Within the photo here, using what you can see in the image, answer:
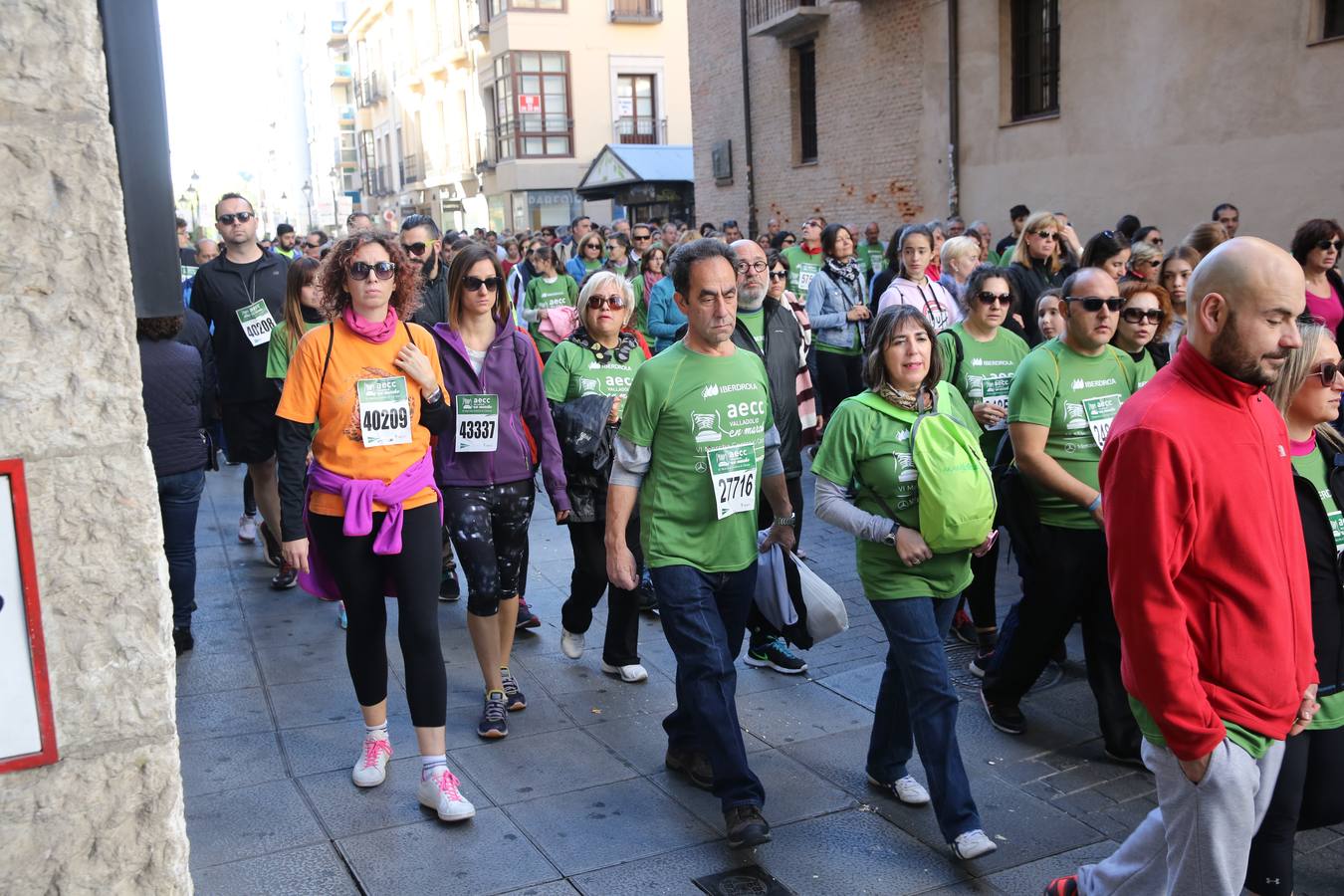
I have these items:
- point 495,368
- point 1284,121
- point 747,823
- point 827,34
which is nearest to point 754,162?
point 827,34

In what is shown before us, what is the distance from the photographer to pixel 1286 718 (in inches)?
114

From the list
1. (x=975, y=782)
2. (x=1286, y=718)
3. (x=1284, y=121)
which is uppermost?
(x=1284, y=121)

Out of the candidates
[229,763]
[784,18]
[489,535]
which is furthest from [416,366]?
[784,18]

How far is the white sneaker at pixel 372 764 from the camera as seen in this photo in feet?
15.1

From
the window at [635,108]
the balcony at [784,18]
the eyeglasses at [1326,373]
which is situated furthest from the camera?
the window at [635,108]

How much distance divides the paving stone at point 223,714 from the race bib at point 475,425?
58.7 inches

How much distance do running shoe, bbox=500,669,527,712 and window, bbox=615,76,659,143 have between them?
3870 centimetres

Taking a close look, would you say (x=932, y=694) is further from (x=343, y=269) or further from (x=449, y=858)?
(x=343, y=269)

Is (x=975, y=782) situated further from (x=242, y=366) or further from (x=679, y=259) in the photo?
(x=242, y=366)

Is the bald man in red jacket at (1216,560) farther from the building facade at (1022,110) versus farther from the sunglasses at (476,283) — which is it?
the building facade at (1022,110)

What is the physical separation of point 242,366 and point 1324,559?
595 centimetres

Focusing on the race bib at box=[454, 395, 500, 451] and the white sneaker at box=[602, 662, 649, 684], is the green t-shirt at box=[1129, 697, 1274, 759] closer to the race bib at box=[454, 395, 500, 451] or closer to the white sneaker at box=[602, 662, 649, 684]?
the race bib at box=[454, 395, 500, 451]

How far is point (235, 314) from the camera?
23.9 ft

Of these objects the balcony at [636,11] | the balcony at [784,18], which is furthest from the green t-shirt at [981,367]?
the balcony at [636,11]
